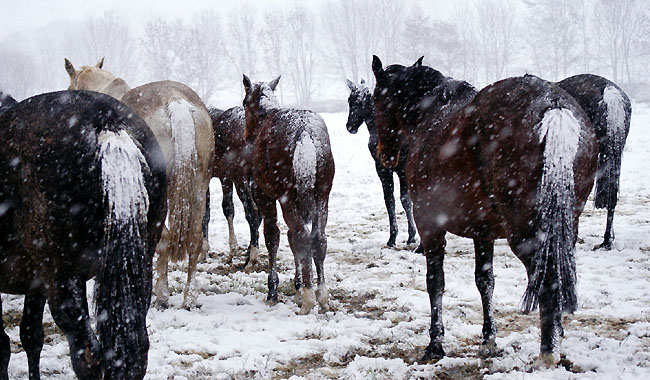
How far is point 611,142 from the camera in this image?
635 cm

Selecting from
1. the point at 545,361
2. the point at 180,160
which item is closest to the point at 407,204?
the point at 180,160

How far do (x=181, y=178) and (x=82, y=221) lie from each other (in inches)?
104

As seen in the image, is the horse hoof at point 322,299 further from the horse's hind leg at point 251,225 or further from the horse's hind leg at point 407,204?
the horse's hind leg at point 407,204

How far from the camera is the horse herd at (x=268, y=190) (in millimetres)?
2330

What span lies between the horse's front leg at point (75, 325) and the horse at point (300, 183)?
257 cm

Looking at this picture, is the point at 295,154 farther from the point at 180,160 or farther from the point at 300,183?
the point at 180,160

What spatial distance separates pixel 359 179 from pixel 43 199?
512 inches

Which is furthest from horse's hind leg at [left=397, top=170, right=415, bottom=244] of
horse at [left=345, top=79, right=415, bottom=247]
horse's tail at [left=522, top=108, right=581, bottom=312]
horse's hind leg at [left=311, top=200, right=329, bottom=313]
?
horse's tail at [left=522, top=108, right=581, bottom=312]

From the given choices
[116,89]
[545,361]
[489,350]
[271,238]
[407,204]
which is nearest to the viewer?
Answer: [545,361]

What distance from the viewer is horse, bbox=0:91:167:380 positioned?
2311mm

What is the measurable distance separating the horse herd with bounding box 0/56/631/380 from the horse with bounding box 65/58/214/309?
2cm

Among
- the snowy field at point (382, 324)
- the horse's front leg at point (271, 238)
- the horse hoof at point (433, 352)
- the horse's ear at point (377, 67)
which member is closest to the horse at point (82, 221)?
the snowy field at point (382, 324)

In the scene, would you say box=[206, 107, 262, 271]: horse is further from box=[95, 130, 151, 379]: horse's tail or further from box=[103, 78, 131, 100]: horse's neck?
box=[95, 130, 151, 379]: horse's tail

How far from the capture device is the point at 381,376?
3250 millimetres
